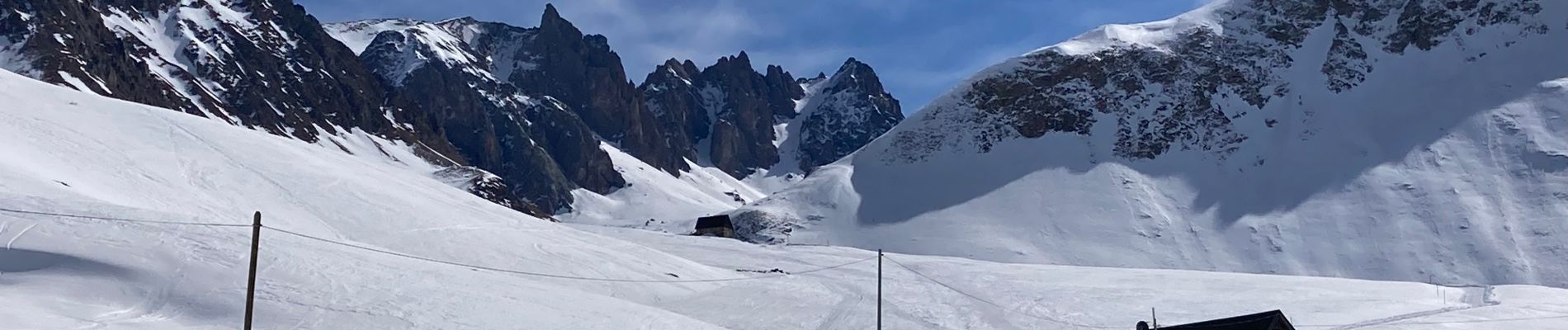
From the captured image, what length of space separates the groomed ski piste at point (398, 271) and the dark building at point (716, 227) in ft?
63.9

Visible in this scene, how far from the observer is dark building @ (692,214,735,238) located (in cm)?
9588

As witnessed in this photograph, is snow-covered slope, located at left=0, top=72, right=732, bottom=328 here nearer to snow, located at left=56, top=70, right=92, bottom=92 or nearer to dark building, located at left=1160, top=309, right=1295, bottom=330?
dark building, located at left=1160, top=309, right=1295, bottom=330

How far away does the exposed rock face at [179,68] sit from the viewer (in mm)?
150500

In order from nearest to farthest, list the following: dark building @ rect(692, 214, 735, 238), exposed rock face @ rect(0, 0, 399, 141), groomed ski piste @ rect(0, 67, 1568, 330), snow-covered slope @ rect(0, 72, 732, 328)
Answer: snow-covered slope @ rect(0, 72, 732, 328), groomed ski piste @ rect(0, 67, 1568, 330), dark building @ rect(692, 214, 735, 238), exposed rock face @ rect(0, 0, 399, 141)

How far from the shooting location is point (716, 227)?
3797 inches

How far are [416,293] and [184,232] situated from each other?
6200 millimetres

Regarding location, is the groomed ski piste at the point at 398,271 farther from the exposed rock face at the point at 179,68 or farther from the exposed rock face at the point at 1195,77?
the exposed rock face at the point at 179,68

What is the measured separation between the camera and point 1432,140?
323ft

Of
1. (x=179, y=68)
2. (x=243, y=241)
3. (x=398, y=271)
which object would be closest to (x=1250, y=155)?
(x=398, y=271)

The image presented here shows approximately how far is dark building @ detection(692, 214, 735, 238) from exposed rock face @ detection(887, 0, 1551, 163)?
21393 millimetres

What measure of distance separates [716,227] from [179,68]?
366ft

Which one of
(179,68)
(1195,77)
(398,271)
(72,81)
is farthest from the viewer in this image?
(179,68)

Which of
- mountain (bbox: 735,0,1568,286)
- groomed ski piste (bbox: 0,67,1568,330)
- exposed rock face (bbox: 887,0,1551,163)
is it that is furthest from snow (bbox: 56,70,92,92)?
exposed rock face (bbox: 887,0,1551,163)

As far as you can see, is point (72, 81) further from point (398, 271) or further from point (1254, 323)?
point (1254, 323)
